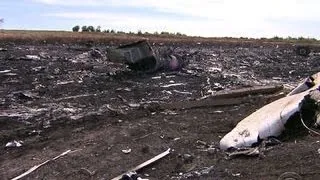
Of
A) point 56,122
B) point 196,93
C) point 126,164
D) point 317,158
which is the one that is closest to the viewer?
point 317,158

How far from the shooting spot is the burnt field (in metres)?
7.41

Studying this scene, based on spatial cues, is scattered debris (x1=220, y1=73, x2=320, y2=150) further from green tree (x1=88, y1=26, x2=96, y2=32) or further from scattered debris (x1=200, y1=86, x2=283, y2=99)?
green tree (x1=88, y1=26, x2=96, y2=32)

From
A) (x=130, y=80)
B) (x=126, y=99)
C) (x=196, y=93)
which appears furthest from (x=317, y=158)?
(x=130, y=80)

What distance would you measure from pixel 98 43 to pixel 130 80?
55.4 feet

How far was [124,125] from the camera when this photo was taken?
1024 cm

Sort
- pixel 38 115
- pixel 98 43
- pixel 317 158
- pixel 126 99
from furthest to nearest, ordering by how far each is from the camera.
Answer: pixel 98 43
pixel 126 99
pixel 38 115
pixel 317 158

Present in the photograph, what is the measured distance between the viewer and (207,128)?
9898 millimetres

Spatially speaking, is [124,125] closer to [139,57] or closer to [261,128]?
[261,128]

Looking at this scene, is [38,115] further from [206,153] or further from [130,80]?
[130,80]

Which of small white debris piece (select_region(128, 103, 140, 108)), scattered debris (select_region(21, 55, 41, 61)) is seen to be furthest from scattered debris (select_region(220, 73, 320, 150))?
scattered debris (select_region(21, 55, 41, 61))

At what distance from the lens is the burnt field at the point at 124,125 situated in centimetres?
741

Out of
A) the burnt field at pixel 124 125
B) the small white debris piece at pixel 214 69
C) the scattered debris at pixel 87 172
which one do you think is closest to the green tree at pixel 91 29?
the small white debris piece at pixel 214 69

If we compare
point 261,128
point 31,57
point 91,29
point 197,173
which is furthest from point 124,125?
point 91,29

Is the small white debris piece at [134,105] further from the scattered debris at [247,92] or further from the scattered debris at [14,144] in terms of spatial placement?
the scattered debris at [14,144]
